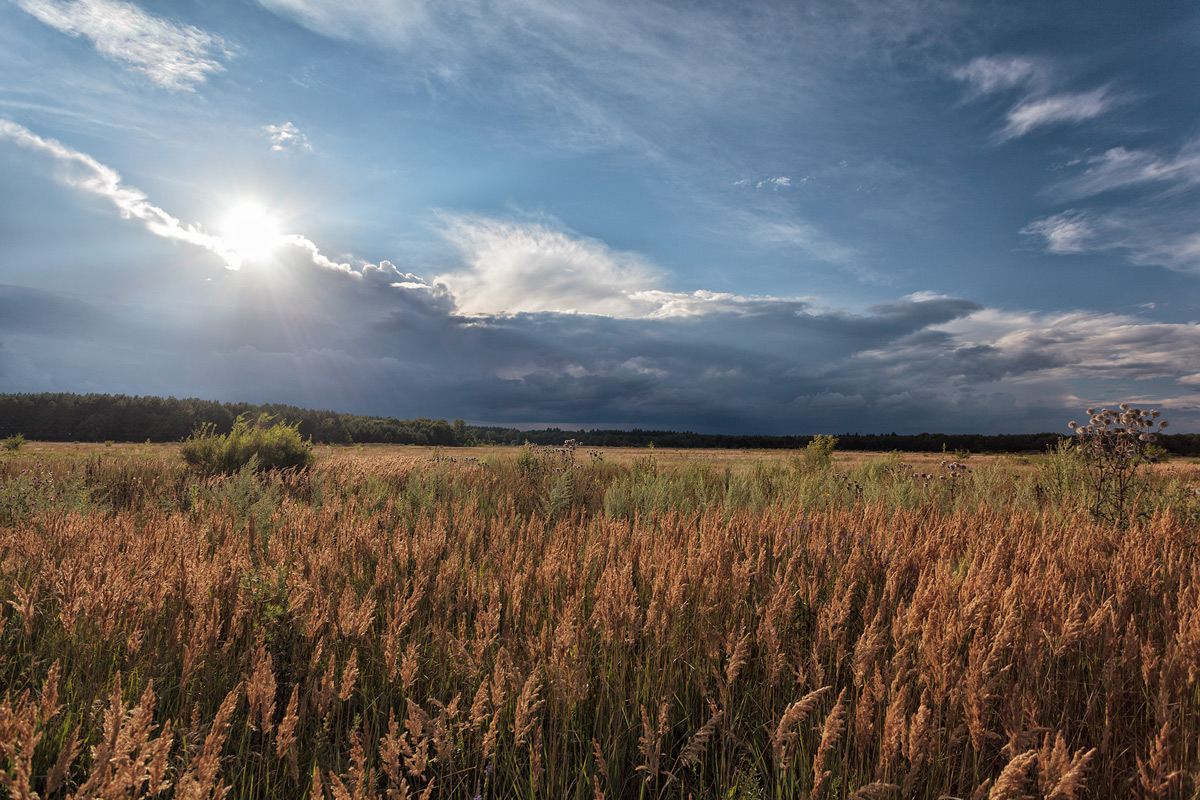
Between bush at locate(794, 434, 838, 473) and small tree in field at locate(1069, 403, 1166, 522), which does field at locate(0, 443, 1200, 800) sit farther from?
bush at locate(794, 434, 838, 473)

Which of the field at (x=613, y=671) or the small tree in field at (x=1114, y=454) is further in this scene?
the small tree in field at (x=1114, y=454)

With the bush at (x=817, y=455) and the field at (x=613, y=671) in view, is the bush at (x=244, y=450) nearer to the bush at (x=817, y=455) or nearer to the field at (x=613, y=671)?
the field at (x=613, y=671)

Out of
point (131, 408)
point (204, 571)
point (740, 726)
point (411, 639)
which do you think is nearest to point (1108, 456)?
point (740, 726)

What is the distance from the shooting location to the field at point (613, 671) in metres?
2.04

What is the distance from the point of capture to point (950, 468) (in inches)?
464

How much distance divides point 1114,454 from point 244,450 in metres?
18.1

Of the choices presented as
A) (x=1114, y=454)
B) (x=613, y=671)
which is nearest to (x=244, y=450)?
(x=613, y=671)

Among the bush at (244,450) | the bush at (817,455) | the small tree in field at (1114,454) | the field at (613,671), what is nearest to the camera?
the field at (613,671)

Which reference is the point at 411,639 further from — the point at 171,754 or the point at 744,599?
the point at 744,599

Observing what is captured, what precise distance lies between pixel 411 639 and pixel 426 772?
934mm

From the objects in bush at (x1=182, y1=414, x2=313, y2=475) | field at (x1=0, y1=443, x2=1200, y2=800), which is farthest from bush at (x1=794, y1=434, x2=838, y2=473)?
bush at (x1=182, y1=414, x2=313, y2=475)

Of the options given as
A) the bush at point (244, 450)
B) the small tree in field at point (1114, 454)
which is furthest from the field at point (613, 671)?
the bush at point (244, 450)

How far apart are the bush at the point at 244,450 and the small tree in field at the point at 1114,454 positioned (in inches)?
635

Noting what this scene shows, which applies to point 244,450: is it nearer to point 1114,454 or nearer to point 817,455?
point 817,455
